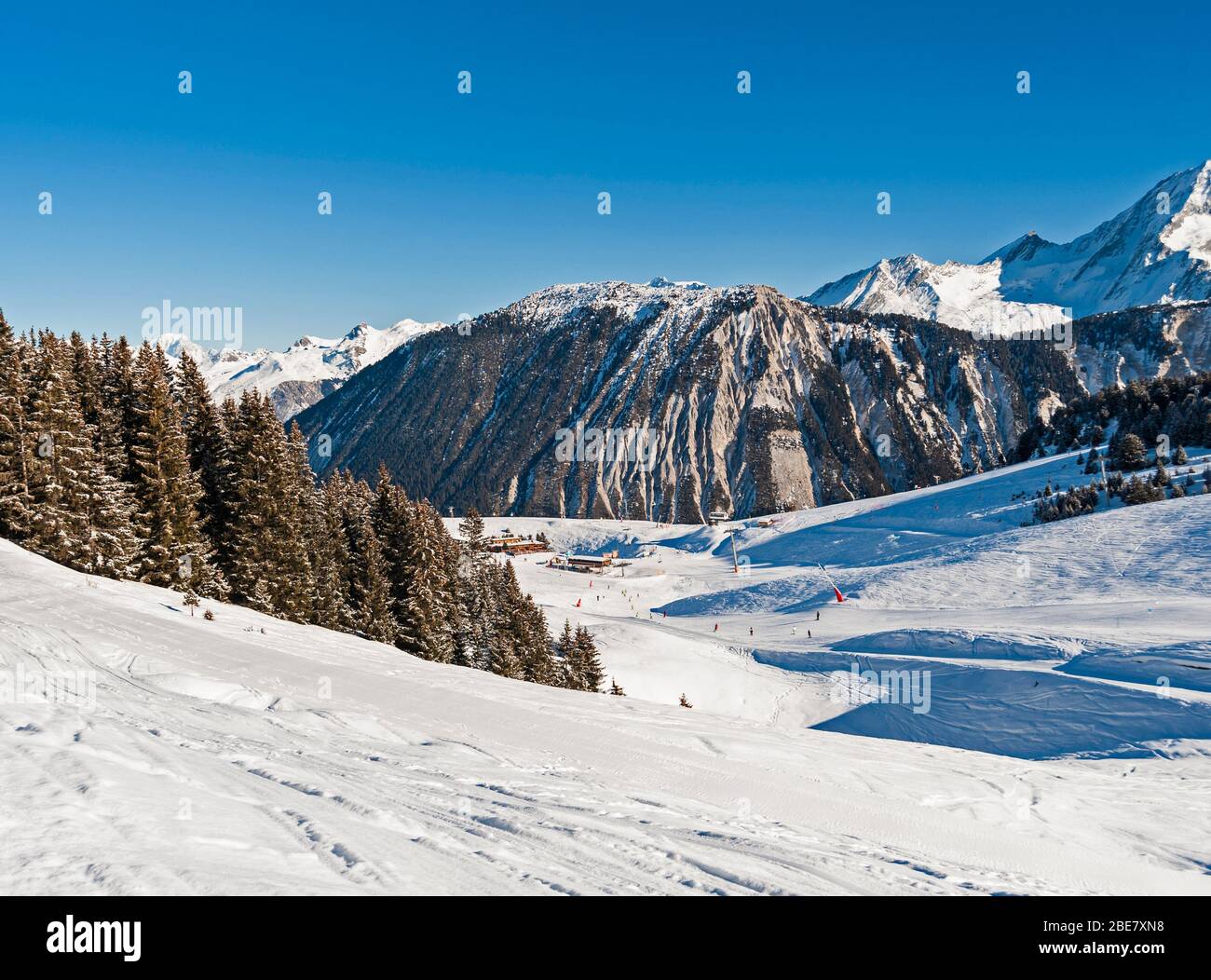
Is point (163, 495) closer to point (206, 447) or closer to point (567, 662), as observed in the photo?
point (206, 447)

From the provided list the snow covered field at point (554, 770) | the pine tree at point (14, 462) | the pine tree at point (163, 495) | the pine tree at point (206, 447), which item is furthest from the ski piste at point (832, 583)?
the pine tree at point (14, 462)

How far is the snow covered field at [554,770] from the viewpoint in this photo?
6.32 meters

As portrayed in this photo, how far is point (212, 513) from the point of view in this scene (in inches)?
1246

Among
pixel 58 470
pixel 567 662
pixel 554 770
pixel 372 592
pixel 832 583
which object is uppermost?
pixel 58 470

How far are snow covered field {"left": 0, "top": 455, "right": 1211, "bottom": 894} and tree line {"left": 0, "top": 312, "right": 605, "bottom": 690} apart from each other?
13.7 ft

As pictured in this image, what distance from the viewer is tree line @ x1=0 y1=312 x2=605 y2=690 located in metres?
26.3

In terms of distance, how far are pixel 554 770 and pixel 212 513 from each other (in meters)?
26.9

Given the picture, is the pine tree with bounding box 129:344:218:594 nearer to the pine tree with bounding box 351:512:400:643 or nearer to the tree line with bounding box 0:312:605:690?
the tree line with bounding box 0:312:605:690

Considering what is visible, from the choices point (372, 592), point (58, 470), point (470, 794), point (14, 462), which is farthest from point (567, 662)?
point (470, 794)

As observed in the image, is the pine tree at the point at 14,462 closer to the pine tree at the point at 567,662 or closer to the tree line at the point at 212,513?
the tree line at the point at 212,513

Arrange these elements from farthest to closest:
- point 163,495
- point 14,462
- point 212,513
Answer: point 212,513 → point 163,495 → point 14,462
